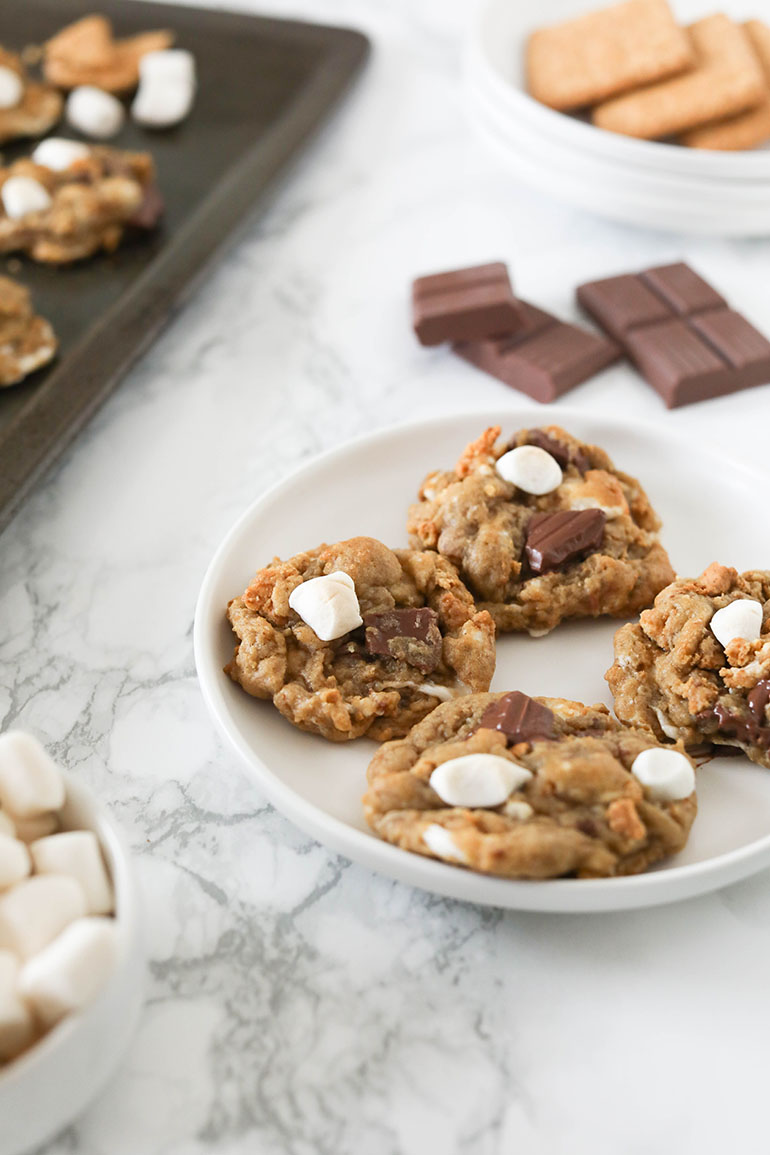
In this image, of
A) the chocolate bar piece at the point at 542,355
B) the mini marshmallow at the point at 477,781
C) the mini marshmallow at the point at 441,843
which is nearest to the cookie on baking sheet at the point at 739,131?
the chocolate bar piece at the point at 542,355

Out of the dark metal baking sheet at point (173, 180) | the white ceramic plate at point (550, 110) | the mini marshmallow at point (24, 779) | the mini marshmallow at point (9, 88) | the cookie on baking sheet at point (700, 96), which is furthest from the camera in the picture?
the mini marshmallow at point (9, 88)

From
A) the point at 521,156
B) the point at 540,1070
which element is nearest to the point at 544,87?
the point at 521,156

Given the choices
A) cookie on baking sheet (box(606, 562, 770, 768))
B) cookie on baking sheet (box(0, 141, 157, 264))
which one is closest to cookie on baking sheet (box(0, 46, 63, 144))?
cookie on baking sheet (box(0, 141, 157, 264))

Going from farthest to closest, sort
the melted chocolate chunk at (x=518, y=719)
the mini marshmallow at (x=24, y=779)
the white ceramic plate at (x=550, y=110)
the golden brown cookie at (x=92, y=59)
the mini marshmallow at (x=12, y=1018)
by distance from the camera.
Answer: the golden brown cookie at (x=92, y=59) < the white ceramic plate at (x=550, y=110) < the melted chocolate chunk at (x=518, y=719) < the mini marshmallow at (x=24, y=779) < the mini marshmallow at (x=12, y=1018)

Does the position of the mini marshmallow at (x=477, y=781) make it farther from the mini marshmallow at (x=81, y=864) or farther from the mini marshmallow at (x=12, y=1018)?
the mini marshmallow at (x=12, y=1018)

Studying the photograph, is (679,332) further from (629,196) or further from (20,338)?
(20,338)

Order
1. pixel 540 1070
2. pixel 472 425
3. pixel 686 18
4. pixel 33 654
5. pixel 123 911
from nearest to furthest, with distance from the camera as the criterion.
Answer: pixel 123 911, pixel 540 1070, pixel 33 654, pixel 472 425, pixel 686 18

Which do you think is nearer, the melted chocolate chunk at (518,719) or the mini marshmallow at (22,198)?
the melted chocolate chunk at (518,719)

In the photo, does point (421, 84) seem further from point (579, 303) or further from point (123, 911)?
point (123, 911)
